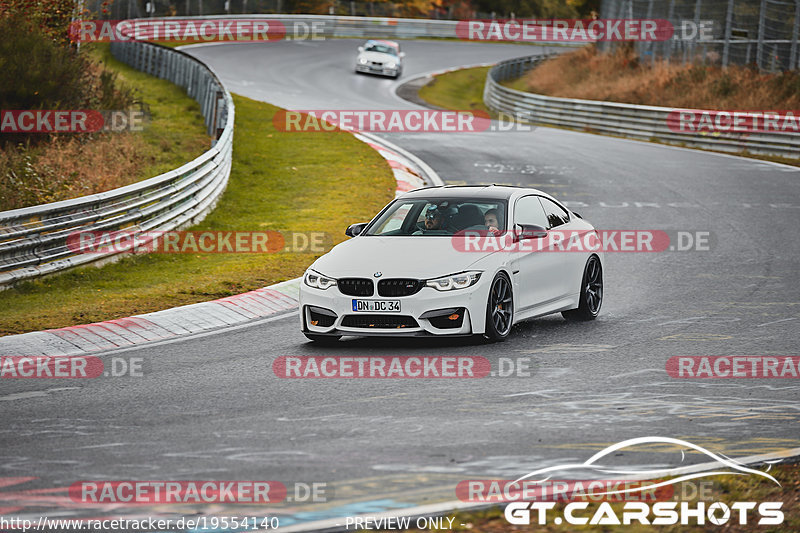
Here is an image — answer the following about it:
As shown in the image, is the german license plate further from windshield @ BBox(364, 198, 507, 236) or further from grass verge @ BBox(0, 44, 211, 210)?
grass verge @ BBox(0, 44, 211, 210)

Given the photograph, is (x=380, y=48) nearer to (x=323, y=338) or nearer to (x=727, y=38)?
(x=727, y=38)

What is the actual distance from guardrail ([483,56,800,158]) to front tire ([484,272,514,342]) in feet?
62.9

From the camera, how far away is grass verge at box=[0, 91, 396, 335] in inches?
512

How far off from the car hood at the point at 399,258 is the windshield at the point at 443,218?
11.7 inches

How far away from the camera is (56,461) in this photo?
6.95 metres

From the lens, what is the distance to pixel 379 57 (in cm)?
4909

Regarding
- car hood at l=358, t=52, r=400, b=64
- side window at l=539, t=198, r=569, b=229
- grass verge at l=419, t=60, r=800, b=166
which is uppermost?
side window at l=539, t=198, r=569, b=229

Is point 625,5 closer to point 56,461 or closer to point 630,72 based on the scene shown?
point 630,72

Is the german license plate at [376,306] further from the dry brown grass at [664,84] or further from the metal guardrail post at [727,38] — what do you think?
the metal guardrail post at [727,38]

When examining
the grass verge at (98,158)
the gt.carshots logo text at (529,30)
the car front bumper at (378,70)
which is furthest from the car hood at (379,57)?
the gt.carshots logo text at (529,30)

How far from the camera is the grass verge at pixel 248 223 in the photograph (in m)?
13.0

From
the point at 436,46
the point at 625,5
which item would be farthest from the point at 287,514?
the point at 436,46

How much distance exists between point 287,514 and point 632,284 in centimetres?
914

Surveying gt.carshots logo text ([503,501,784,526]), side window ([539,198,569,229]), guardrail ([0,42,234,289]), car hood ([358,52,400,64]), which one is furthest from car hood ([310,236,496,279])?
car hood ([358,52,400,64])
